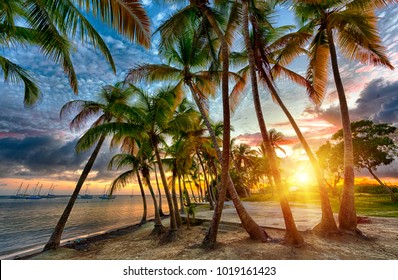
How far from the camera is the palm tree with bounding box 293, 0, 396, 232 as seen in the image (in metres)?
6.29

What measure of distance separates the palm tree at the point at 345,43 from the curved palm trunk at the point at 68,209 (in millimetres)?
10944

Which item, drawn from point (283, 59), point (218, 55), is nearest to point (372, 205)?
point (283, 59)

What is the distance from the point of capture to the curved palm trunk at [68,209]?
9430 mm

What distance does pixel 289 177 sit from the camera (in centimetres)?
3181

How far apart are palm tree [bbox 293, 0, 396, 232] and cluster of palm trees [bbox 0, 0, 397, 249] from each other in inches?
1.2

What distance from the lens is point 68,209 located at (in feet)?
32.8

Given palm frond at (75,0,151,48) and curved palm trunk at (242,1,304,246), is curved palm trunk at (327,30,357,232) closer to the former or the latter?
curved palm trunk at (242,1,304,246)

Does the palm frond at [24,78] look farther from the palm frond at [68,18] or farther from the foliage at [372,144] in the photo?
the foliage at [372,144]

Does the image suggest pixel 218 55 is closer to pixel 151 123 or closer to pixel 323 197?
pixel 151 123

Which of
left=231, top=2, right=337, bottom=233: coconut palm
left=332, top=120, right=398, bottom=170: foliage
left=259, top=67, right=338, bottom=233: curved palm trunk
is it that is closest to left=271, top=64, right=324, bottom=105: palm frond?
left=231, top=2, right=337, bottom=233: coconut palm

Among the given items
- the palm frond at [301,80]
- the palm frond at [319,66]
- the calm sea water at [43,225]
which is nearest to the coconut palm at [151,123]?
the palm frond at [301,80]

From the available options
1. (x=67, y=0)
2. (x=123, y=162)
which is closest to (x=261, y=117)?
(x=67, y=0)
